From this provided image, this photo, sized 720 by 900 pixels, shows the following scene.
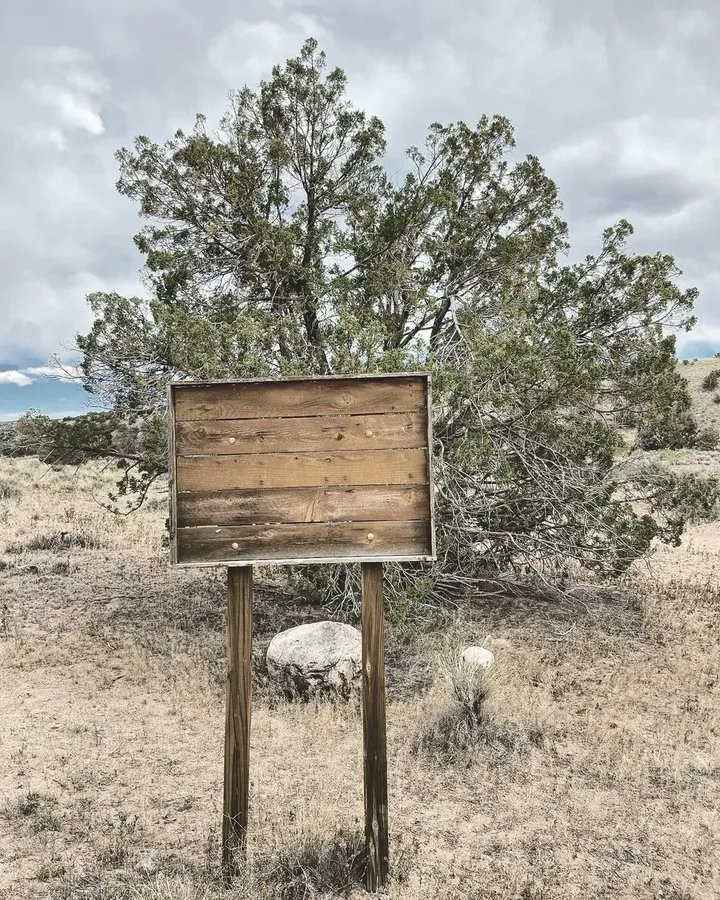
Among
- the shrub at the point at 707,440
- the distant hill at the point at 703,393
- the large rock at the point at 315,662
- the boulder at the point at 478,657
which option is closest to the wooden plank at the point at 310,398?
the boulder at the point at 478,657

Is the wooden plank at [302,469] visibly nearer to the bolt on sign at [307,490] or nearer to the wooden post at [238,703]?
the bolt on sign at [307,490]

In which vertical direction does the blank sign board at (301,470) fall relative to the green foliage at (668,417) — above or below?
below

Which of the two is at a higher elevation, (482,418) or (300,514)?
(482,418)

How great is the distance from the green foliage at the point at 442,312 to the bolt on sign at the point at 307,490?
10.3 ft

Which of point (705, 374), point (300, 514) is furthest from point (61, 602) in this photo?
point (705, 374)

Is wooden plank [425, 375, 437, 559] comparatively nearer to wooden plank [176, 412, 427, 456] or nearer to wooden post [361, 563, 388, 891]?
wooden plank [176, 412, 427, 456]

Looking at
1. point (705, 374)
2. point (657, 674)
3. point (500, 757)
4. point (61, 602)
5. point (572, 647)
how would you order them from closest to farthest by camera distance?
1. point (500, 757)
2. point (657, 674)
3. point (572, 647)
4. point (61, 602)
5. point (705, 374)

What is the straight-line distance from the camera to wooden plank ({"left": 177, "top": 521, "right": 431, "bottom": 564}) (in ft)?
12.3

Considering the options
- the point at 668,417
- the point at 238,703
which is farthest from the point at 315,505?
the point at 668,417

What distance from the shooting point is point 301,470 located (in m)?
3.78

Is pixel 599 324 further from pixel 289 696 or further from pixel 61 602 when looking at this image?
pixel 61 602

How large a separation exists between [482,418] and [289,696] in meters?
3.30

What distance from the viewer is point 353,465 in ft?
12.4

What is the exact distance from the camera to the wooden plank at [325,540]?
12.3 feet
